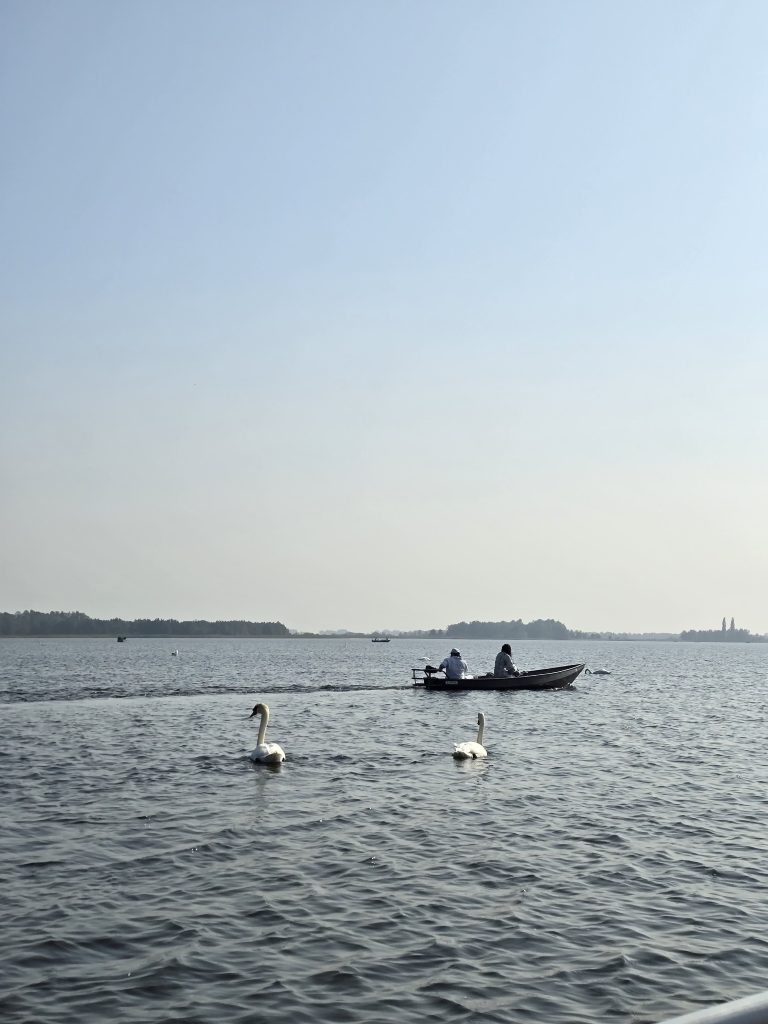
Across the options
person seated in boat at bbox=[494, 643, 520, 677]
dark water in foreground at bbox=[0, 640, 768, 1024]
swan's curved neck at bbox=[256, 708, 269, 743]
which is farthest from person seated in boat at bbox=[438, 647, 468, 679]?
swan's curved neck at bbox=[256, 708, 269, 743]

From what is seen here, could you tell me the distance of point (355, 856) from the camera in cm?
1440

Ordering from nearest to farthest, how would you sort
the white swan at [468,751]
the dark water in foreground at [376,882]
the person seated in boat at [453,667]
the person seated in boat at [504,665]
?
the dark water in foreground at [376,882] → the white swan at [468,751] → the person seated in boat at [453,667] → the person seated in boat at [504,665]

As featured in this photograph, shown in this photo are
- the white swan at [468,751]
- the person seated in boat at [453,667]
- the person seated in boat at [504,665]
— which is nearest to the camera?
the white swan at [468,751]

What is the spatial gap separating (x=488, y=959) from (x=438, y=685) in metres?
39.2

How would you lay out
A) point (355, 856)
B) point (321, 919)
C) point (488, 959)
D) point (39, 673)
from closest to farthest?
point (488, 959) → point (321, 919) → point (355, 856) → point (39, 673)

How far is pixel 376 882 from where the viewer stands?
42.8ft

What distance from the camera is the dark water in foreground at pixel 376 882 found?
9234 mm

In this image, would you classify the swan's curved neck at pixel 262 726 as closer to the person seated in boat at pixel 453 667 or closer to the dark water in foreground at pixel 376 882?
the dark water in foreground at pixel 376 882

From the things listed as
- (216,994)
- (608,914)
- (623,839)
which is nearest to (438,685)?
(623,839)

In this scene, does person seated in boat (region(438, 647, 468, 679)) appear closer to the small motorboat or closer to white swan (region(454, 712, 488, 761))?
the small motorboat

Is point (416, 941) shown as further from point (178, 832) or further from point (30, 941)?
point (178, 832)

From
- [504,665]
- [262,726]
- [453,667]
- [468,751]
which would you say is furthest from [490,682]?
[262,726]

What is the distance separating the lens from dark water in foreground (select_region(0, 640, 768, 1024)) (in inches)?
364

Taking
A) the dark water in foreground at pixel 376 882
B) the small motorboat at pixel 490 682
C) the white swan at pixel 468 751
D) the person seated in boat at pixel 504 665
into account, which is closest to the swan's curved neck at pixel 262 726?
the dark water in foreground at pixel 376 882
